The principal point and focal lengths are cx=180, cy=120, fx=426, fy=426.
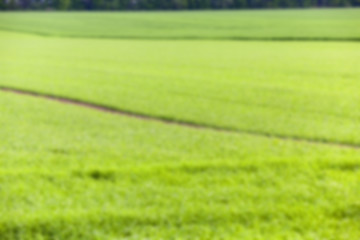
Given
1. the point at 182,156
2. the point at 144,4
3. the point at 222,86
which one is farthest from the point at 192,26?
the point at 182,156

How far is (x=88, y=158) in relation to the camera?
6.31 metres

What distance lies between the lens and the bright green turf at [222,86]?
9.16 meters

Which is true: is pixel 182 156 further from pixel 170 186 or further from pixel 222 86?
pixel 222 86

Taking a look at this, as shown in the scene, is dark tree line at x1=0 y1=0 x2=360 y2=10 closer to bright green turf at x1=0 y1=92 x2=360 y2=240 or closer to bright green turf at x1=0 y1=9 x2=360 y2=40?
bright green turf at x1=0 y1=9 x2=360 y2=40

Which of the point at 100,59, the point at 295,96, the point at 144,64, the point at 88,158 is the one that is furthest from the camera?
the point at 100,59

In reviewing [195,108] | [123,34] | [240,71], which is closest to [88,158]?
[195,108]

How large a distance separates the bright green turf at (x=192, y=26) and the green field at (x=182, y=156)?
2242 centimetres

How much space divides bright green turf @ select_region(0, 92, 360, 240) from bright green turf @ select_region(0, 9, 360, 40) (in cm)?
2971

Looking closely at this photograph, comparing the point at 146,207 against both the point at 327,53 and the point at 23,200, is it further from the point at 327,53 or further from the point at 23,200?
the point at 327,53

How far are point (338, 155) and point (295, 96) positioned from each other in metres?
5.31

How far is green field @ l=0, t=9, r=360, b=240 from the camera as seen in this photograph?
4.45 m

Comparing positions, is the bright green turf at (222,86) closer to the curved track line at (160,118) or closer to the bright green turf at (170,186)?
the curved track line at (160,118)

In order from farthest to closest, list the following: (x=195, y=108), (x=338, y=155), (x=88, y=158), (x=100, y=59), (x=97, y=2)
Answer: (x=97, y=2)
(x=100, y=59)
(x=195, y=108)
(x=338, y=155)
(x=88, y=158)

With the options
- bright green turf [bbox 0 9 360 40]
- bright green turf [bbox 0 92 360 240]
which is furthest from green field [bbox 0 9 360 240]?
bright green turf [bbox 0 9 360 40]
